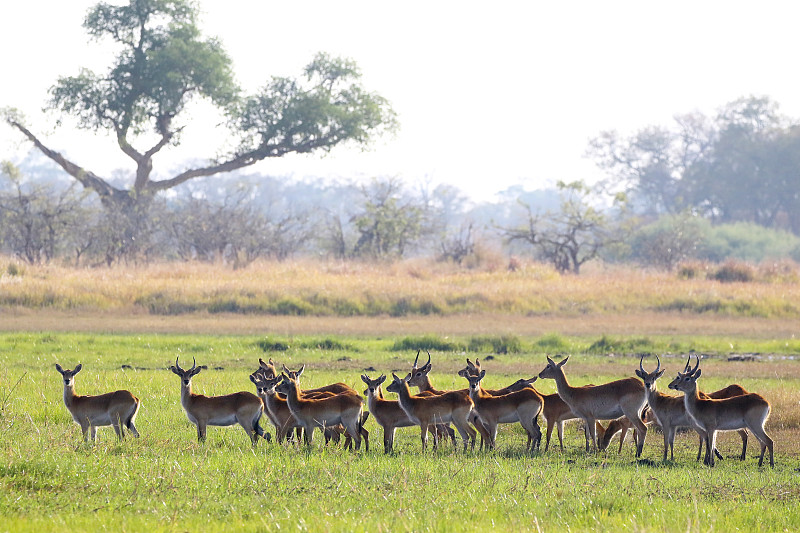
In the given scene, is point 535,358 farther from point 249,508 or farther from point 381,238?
point 381,238

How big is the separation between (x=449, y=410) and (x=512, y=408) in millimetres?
650

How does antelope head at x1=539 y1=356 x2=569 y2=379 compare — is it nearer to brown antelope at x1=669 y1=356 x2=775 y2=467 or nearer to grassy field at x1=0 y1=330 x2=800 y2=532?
grassy field at x1=0 y1=330 x2=800 y2=532

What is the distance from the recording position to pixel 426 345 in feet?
65.8

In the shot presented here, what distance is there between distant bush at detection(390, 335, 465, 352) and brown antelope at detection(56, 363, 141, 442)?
10.2 m

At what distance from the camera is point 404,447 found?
10422 mm

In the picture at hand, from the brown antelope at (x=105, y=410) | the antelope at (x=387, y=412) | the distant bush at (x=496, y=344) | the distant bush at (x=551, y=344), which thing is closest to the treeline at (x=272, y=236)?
the distant bush at (x=551, y=344)

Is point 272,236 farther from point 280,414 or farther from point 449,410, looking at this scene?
point 449,410

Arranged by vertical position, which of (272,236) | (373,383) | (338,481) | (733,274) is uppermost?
(272,236)

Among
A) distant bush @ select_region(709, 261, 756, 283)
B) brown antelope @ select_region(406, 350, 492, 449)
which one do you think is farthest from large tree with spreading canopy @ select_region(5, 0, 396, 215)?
brown antelope @ select_region(406, 350, 492, 449)

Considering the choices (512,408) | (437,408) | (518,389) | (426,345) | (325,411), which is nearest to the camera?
(325,411)

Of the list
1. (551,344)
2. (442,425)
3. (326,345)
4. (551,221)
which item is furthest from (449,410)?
(551,221)

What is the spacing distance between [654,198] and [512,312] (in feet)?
180

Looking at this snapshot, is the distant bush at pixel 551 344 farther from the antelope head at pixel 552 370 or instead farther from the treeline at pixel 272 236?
the treeline at pixel 272 236

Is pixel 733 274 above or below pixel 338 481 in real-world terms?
above
